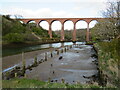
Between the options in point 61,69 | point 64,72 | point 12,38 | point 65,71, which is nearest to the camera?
point 64,72

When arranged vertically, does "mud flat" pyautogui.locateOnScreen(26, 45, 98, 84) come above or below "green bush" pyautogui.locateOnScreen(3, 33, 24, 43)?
below

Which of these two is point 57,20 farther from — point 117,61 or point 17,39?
point 117,61

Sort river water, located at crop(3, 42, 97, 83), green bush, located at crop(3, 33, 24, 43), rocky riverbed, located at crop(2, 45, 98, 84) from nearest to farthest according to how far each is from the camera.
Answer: rocky riverbed, located at crop(2, 45, 98, 84), river water, located at crop(3, 42, 97, 83), green bush, located at crop(3, 33, 24, 43)

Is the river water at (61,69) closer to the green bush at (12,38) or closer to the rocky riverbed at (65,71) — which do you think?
the rocky riverbed at (65,71)

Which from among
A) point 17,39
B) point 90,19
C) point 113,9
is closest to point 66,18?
point 90,19

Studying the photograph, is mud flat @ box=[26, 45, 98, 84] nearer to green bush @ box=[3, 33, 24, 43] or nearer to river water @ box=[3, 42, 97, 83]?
river water @ box=[3, 42, 97, 83]

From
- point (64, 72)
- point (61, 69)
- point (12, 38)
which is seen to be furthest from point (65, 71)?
point (12, 38)

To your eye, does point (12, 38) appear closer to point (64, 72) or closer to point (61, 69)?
point (61, 69)

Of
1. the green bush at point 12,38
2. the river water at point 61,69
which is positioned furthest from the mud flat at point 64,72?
the green bush at point 12,38

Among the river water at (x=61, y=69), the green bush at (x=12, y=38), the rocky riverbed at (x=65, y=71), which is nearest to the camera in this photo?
the rocky riverbed at (x=65, y=71)

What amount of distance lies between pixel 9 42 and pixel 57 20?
3107 cm

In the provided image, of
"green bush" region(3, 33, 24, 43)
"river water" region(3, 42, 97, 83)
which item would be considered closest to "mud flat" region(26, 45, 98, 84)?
"river water" region(3, 42, 97, 83)

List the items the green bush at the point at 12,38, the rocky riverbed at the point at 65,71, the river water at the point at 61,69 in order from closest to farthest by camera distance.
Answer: the rocky riverbed at the point at 65,71 < the river water at the point at 61,69 < the green bush at the point at 12,38

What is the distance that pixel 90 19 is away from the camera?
49.5 metres
